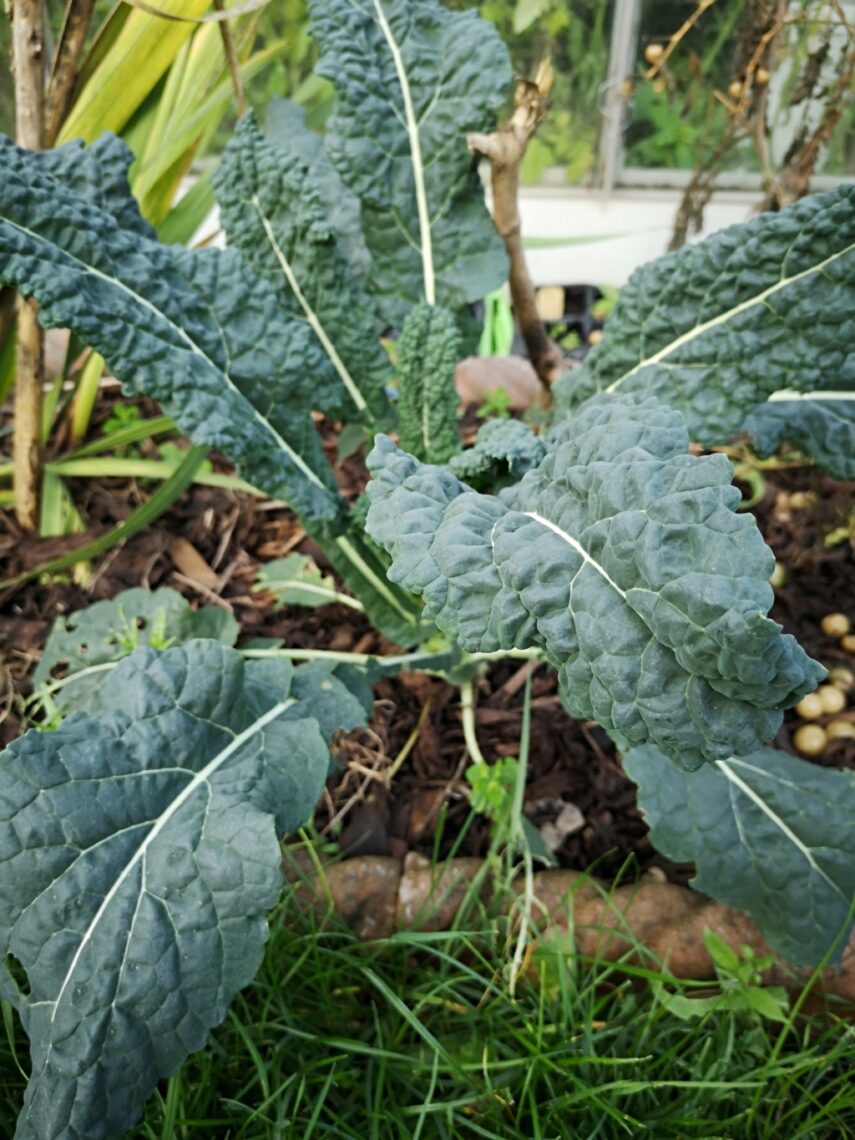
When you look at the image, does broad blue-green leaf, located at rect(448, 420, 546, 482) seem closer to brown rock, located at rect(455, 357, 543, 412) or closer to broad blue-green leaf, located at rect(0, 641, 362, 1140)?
broad blue-green leaf, located at rect(0, 641, 362, 1140)

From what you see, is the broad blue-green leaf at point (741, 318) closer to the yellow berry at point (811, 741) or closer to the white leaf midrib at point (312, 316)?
the white leaf midrib at point (312, 316)

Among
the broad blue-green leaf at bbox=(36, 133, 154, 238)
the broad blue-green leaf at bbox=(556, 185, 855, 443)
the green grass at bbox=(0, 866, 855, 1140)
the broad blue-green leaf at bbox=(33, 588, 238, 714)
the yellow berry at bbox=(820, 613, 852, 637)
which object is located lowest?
the green grass at bbox=(0, 866, 855, 1140)

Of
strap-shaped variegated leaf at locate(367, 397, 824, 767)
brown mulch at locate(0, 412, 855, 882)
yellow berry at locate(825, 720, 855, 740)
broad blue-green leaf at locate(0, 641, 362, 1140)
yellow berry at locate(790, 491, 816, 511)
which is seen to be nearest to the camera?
strap-shaped variegated leaf at locate(367, 397, 824, 767)

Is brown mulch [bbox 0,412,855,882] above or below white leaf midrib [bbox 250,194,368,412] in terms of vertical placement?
below

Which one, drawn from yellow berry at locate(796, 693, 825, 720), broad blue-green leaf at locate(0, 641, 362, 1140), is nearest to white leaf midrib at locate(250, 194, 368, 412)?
broad blue-green leaf at locate(0, 641, 362, 1140)

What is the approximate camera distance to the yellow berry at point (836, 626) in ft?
5.64

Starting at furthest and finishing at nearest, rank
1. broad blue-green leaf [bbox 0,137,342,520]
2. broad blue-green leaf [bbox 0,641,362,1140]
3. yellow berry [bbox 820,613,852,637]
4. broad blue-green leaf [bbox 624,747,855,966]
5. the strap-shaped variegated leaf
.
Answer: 1. yellow berry [bbox 820,613,852,637]
2. broad blue-green leaf [bbox 624,747,855,966]
3. broad blue-green leaf [bbox 0,137,342,520]
4. broad blue-green leaf [bbox 0,641,362,1140]
5. the strap-shaped variegated leaf

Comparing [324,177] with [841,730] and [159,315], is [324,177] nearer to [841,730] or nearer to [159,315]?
[159,315]

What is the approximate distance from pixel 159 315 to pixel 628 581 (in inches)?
29.8

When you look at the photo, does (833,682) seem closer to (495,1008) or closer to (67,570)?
(495,1008)

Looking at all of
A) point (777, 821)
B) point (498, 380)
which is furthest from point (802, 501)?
point (777, 821)

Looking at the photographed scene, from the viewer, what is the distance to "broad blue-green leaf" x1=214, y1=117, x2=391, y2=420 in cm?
131

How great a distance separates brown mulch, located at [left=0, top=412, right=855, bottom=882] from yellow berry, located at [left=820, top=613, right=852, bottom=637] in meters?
0.02

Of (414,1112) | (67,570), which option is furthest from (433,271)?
(414,1112)
